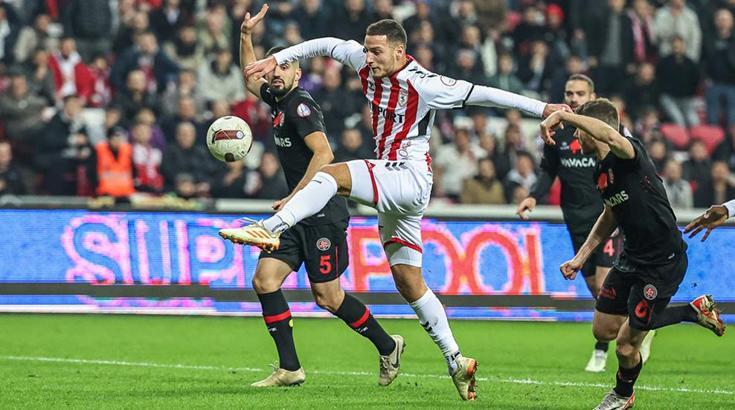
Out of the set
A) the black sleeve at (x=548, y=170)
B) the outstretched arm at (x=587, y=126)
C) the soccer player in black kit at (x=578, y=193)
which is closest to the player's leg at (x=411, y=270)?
the outstretched arm at (x=587, y=126)

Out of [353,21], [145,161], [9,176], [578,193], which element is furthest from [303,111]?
[353,21]

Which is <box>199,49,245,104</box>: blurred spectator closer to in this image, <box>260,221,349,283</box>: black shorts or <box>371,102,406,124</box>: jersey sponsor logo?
<box>260,221,349,283</box>: black shorts

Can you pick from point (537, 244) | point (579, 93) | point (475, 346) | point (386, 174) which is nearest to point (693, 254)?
point (537, 244)

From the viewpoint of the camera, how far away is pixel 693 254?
1647cm

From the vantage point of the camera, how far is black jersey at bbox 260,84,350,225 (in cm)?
1041

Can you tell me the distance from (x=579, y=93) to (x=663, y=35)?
1252 centimetres

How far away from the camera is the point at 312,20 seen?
75.0 ft

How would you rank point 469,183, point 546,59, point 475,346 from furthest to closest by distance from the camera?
point 546,59
point 469,183
point 475,346

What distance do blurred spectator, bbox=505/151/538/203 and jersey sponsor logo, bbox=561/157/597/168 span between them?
767 centimetres

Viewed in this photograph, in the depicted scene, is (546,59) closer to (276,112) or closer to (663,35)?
(663,35)

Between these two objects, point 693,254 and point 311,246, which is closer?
point 311,246

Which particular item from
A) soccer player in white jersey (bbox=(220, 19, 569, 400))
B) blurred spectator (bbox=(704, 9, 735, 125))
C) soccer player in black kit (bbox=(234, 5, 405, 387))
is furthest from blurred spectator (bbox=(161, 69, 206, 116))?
soccer player in white jersey (bbox=(220, 19, 569, 400))

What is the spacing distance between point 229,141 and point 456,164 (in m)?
11.1

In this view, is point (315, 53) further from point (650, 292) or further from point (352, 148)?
point (352, 148)
